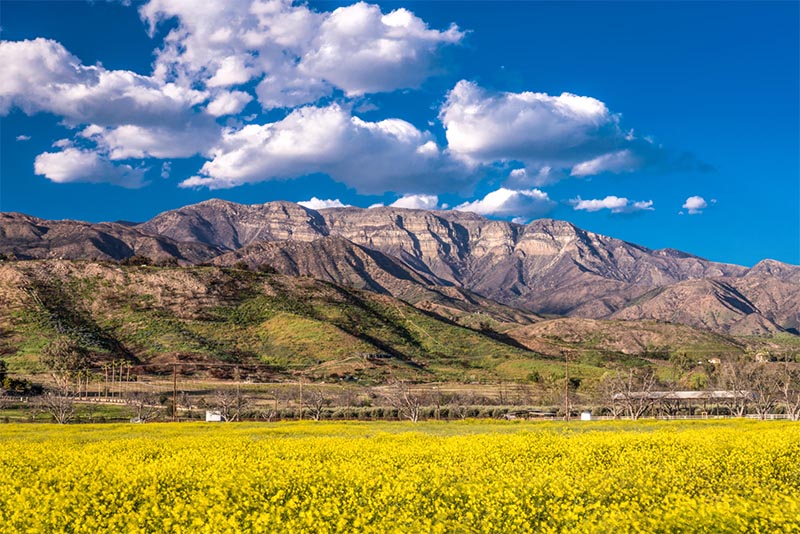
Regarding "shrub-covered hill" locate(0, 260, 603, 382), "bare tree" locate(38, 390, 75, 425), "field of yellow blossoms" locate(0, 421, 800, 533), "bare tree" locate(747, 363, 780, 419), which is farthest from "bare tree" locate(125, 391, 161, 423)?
"bare tree" locate(747, 363, 780, 419)

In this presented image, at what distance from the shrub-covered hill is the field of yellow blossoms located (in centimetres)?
10537

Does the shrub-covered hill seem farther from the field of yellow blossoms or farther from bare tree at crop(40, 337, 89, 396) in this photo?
the field of yellow blossoms

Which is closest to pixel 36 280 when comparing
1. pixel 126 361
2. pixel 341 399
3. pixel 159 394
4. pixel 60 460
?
pixel 126 361

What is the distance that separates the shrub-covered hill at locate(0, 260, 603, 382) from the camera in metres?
137

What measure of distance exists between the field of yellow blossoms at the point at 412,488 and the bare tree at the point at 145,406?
51.0m

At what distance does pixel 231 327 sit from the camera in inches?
6097

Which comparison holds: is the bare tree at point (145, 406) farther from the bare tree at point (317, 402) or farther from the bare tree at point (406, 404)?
the bare tree at point (406, 404)

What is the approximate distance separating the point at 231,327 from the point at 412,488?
144281 mm

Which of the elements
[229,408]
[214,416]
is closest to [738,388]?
[229,408]

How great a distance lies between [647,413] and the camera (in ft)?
343

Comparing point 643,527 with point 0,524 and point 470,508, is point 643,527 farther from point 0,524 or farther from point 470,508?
point 0,524

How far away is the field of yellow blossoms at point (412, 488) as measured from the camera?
535 inches

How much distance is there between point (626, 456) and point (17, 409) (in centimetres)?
8780

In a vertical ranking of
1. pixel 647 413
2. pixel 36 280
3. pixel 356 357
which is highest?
pixel 36 280
